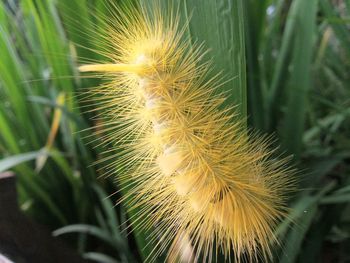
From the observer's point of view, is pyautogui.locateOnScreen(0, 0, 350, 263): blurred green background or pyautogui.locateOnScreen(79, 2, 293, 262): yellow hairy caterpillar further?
pyautogui.locateOnScreen(0, 0, 350, 263): blurred green background

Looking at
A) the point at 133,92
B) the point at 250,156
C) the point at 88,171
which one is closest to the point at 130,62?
the point at 133,92

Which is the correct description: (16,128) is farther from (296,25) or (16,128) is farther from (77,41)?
(296,25)

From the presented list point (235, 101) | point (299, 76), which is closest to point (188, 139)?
point (235, 101)

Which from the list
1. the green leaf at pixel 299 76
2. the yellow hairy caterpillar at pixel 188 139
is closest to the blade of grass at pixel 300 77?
the green leaf at pixel 299 76

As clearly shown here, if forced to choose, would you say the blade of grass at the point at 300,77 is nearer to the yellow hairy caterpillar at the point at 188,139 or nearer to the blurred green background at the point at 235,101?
the blurred green background at the point at 235,101

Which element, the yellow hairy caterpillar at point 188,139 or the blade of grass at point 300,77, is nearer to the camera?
the yellow hairy caterpillar at point 188,139

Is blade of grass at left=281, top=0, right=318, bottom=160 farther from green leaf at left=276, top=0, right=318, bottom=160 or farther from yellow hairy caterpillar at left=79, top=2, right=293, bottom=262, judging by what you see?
yellow hairy caterpillar at left=79, top=2, right=293, bottom=262

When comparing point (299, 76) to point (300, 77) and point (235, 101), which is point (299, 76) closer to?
point (300, 77)

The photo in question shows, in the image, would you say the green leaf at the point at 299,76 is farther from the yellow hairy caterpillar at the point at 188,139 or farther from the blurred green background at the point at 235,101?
the yellow hairy caterpillar at the point at 188,139

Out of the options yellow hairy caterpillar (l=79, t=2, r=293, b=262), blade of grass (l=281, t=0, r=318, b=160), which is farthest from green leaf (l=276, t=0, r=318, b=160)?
yellow hairy caterpillar (l=79, t=2, r=293, b=262)

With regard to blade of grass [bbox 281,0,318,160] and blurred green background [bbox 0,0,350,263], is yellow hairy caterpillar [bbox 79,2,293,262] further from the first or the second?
blade of grass [bbox 281,0,318,160]
